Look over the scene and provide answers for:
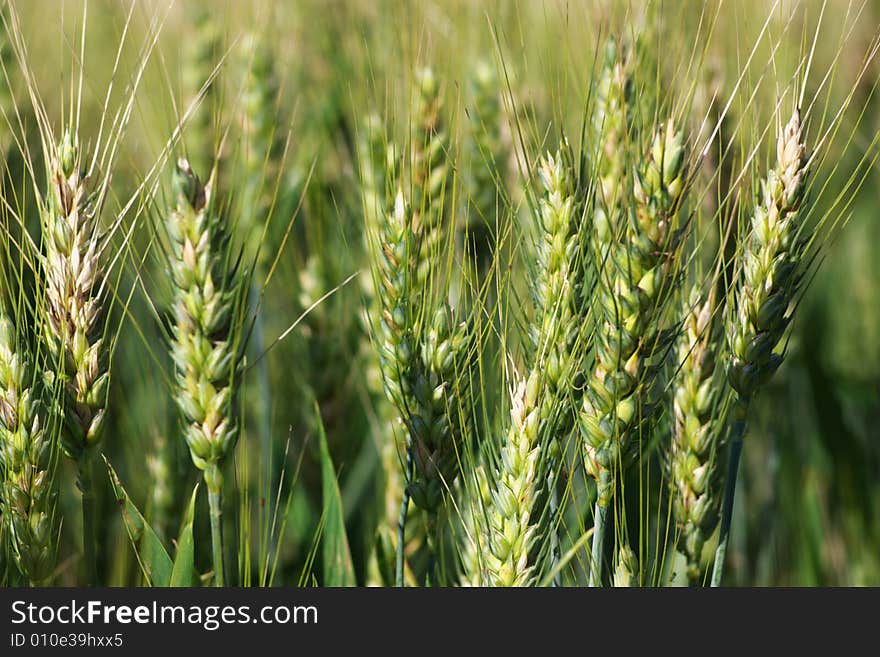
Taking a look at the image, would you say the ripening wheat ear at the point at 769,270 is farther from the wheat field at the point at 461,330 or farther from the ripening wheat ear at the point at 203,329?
the ripening wheat ear at the point at 203,329

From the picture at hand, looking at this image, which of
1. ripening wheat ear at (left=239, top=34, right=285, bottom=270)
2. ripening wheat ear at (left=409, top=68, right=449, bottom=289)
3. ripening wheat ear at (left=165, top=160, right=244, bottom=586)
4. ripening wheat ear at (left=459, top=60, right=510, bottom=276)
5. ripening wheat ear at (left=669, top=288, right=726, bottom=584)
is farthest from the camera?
Result: ripening wheat ear at (left=239, top=34, right=285, bottom=270)

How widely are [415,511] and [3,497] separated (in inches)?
21.6

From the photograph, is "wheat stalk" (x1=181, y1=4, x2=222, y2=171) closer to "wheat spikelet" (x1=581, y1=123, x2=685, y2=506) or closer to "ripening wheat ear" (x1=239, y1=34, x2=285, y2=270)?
"ripening wheat ear" (x1=239, y1=34, x2=285, y2=270)

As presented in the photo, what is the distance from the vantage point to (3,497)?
3.01ft

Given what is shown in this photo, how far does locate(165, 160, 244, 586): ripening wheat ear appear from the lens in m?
0.89

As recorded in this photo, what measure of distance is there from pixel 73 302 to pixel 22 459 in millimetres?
162

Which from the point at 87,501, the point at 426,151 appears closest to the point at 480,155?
the point at 426,151

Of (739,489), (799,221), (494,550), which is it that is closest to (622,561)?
(494,550)

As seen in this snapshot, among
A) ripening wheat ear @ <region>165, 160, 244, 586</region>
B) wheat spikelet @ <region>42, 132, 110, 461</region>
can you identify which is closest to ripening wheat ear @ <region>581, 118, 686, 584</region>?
ripening wheat ear @ <region>165, 160, 244, 586</region>

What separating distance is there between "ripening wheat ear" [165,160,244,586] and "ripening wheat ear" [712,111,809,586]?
515mm

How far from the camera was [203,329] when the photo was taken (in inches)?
35.1

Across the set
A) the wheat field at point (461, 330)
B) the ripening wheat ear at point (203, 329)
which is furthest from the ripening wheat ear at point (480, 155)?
the ripening wheat ear at point (203, 329)

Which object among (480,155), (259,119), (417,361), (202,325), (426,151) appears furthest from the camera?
(259,119)

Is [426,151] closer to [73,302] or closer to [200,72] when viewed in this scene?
[73,302]
